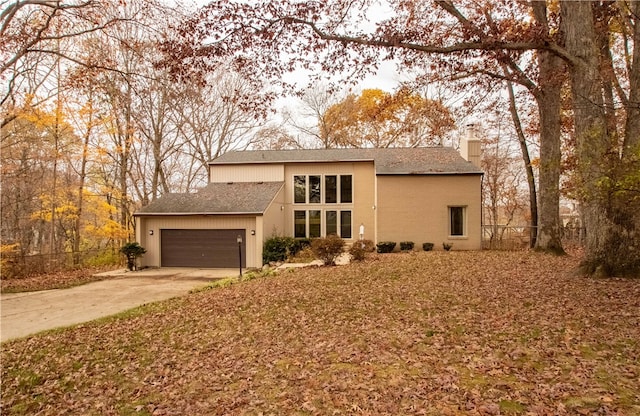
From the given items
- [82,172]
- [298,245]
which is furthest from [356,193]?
[82,172]

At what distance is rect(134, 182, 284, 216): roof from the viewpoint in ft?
63.3

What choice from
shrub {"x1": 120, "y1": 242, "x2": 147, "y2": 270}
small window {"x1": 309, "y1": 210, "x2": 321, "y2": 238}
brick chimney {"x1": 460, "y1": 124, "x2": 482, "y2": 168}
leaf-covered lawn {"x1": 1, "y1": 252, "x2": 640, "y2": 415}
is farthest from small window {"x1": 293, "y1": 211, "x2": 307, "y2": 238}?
leaf-covered lawn {"x1": 1, "y1": 252, "x2": 640, "y2": 415}

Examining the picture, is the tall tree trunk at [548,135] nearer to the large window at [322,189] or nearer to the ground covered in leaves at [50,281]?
the large window at [322,189]

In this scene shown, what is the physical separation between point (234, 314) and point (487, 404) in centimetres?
540

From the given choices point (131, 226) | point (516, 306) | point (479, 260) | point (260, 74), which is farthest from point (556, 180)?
point (131, 226)

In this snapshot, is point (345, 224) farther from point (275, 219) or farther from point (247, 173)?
point (247, 173)

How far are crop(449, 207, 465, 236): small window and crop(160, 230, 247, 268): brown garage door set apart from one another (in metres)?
10.3

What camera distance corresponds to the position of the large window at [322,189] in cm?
2206

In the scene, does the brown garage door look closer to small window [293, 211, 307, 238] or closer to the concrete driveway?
the concrete driveway

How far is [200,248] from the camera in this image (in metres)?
19.7

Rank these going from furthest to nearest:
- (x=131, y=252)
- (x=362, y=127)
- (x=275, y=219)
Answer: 1. (x=362, y=127)
2. (x=275, y=219)
3. (x=131, y=252)

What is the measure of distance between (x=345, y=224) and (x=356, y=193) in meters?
1.81

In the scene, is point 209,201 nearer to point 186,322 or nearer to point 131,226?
point 131,226

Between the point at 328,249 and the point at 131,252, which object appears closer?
the point at 328,249
